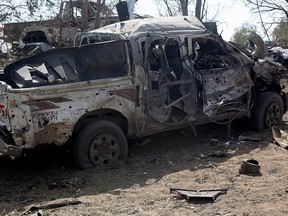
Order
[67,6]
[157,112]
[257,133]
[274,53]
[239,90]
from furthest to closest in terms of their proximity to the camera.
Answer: [67,6] → [274,53] → [257,133] → [239,90] → [157,112]

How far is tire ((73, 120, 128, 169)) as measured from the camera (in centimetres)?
582

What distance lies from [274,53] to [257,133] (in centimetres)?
335

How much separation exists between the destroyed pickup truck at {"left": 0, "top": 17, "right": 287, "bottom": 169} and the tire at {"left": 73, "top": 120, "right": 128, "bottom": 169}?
13 mm

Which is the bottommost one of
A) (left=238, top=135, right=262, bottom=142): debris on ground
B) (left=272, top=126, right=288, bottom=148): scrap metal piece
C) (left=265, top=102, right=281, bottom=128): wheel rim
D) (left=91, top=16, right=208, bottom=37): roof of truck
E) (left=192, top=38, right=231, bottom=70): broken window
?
(left=238, top=135, right=262, bottom=142): debris on ground

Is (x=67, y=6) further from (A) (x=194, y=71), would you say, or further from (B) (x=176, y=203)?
(B) (x=176, y=203)

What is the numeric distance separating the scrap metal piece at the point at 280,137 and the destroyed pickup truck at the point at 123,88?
456 millimetres

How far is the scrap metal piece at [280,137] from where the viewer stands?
276 inches

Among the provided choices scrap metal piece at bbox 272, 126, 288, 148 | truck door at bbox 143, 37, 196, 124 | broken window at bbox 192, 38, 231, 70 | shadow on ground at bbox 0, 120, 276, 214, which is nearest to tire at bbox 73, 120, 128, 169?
shadow on ground at bbox 0, 120, 276, 214

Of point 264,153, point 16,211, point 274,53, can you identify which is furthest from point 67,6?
point 16,211

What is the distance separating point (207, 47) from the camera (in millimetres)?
7500

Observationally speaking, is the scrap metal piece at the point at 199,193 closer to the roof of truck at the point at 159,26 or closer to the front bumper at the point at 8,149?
the front bumper at the point at 8,149

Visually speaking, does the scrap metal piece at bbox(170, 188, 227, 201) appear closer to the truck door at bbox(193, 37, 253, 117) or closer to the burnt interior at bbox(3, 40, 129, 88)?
the burnt interior at bbox(3, 40, 129, 88)

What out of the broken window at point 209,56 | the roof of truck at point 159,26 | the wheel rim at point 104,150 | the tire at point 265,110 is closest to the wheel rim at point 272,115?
the tire at point 265,110

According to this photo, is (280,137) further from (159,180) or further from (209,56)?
(159,180)
